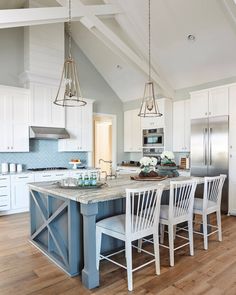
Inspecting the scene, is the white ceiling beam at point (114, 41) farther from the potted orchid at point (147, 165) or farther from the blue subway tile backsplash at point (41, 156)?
the potted orchid at point (147, 165)

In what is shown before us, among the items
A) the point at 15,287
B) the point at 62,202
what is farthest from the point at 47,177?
the point at 15,287

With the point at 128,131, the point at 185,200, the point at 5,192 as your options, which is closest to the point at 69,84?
the point at 185,200

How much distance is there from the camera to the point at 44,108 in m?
5.66

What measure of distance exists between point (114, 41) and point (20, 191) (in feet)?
12.5

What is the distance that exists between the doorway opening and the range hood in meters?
1.59

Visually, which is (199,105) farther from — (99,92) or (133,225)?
(133,225)

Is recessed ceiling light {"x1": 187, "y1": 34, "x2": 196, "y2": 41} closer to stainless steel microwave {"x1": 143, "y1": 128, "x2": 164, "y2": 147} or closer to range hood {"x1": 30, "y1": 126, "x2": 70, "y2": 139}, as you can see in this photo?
stainless steel microwave {"x1": 143, "y1": 128, "x2": 164, "y2": 147}

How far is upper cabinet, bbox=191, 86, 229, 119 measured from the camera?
16.4 feet

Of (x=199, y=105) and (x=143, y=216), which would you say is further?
(x=199, y=105)

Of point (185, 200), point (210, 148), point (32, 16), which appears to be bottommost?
point (185, 200)

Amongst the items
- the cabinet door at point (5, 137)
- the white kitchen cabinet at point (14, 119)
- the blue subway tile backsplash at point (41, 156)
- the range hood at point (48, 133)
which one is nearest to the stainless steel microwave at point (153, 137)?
the blue subway tile backsplash at point (41, 156)

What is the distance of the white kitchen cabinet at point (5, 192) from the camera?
4.88m

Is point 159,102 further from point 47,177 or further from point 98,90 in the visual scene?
point 47,177

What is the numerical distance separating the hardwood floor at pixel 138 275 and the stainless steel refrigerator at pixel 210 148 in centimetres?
194
